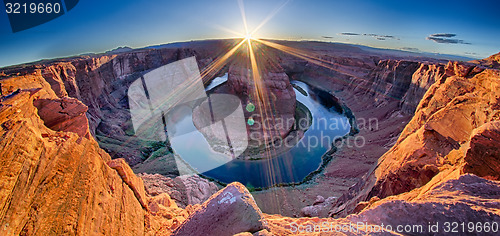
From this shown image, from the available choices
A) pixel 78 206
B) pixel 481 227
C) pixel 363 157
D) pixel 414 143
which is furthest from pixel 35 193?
pixel 363 157

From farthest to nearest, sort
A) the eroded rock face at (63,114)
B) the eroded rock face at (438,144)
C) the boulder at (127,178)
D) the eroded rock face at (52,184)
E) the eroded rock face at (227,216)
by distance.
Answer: the eroded rock face at (438,144) < the boulder at (127,178) < the eroded rock face at (63,114) < the eroded rock face at (227,216) < the eroded rock face at (52,184)

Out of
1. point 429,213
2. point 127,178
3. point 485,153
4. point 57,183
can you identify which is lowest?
point 127,178

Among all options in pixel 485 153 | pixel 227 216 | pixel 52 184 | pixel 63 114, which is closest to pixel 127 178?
pixel 52 184

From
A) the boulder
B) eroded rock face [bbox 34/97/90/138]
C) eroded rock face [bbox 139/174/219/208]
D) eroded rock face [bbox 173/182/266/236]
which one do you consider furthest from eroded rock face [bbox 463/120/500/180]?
eroded rock face [bbox 34/97/90/138]

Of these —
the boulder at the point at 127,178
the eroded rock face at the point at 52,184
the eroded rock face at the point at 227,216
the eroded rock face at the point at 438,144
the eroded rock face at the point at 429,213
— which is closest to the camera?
the eroded rock face at the point at 429,213

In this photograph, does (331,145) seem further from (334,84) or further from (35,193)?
(334,84)

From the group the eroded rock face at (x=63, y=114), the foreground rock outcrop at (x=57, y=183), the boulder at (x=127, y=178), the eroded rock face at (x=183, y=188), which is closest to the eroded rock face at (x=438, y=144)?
the foreground rock outcrop at (x=57, y=183)

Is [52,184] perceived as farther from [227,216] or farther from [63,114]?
[227,216]

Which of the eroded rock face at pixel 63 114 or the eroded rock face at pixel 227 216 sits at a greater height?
the eroded rock face at pixel 63 114

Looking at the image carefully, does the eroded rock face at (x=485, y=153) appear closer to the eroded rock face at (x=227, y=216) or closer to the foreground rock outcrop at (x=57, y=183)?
the eroded rock face at (x=227, y=216)
